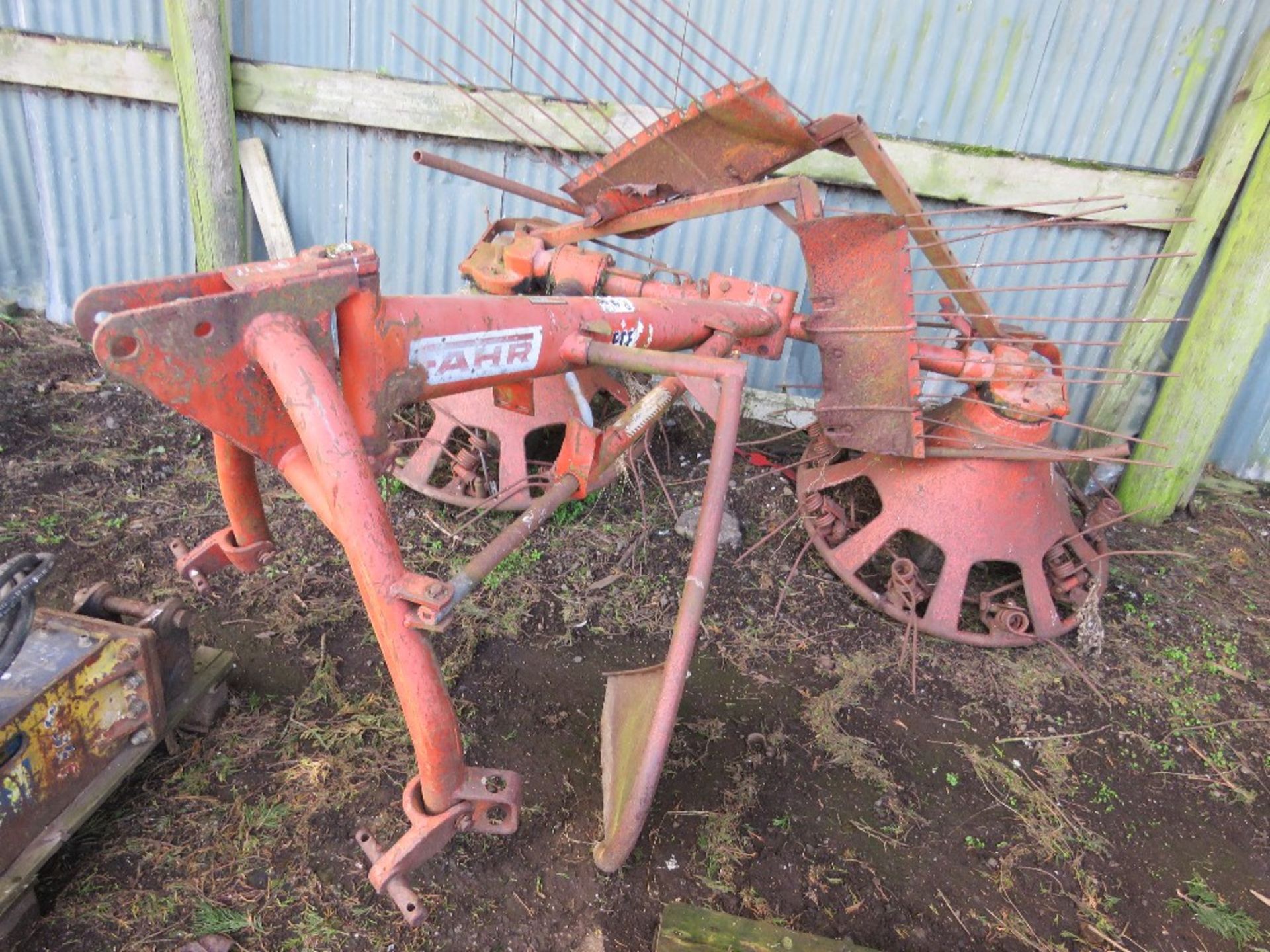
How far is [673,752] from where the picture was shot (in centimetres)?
235

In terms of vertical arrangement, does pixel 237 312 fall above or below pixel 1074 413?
above

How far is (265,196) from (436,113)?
1075mm

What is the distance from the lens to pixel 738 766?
7.67 feet

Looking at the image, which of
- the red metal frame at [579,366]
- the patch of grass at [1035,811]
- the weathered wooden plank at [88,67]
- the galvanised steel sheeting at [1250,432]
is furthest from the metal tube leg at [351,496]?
the galvanised steel sheeting at [1250,432]

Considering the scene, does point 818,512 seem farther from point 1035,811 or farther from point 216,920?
point 216,920

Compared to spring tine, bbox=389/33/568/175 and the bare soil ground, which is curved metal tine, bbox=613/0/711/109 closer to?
spring tine, bbox=389/33/568/175

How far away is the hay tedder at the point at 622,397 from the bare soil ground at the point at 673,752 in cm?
28

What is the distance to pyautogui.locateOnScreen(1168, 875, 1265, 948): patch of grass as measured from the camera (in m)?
2.09

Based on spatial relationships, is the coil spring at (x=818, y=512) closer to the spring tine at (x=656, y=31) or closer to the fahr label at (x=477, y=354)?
the spring tine at (x=656, y=31)

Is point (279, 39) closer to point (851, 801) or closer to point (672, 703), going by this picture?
point (672, 703)

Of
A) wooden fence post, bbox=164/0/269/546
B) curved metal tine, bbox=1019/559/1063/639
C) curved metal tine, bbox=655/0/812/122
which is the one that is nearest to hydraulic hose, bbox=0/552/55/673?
curved metal tine, bbox=655/0/812/122

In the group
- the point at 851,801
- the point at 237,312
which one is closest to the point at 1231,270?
the point at 851,801

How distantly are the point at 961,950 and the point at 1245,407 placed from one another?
11.8 ft

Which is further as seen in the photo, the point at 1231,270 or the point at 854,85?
the point at 854,85
